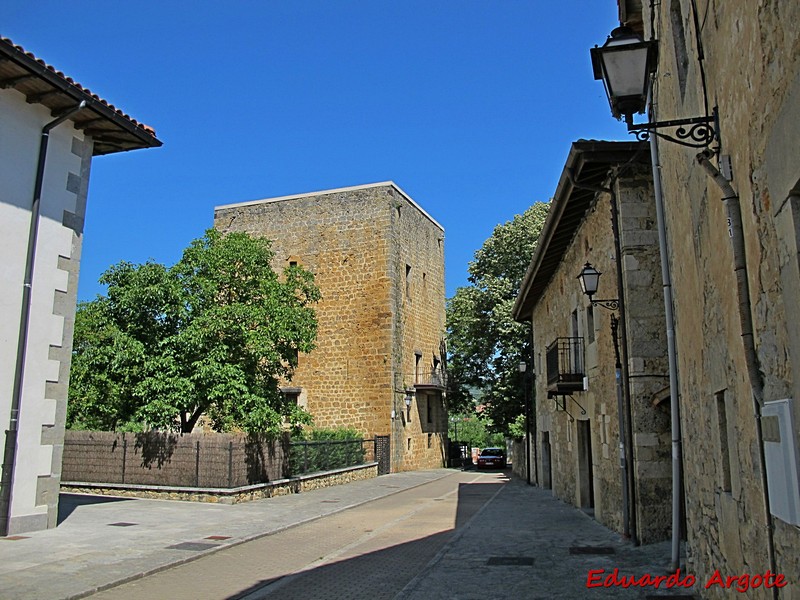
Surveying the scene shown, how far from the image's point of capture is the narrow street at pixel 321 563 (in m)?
7.28

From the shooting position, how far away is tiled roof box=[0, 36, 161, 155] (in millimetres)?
9300

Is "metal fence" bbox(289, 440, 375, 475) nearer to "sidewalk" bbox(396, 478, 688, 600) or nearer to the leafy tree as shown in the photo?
the leafy tree

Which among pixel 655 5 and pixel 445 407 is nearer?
pixel 655 5

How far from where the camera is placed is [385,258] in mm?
29969

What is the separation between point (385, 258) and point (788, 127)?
26.9m

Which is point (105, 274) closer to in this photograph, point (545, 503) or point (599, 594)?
point (545, 503)

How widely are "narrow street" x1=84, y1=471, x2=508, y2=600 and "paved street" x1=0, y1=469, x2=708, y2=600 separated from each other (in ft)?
0.07

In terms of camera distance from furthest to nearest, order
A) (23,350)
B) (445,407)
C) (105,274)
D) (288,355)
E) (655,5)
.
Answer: (445,407) < (288,355) < (105,274) < (23,350) < (655,5)

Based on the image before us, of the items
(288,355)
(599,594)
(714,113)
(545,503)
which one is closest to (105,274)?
(288,355)

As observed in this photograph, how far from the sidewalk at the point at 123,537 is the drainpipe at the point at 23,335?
0.66 metres

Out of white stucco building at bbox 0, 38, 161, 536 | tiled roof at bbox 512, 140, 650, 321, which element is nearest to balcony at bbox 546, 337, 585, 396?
tiled roof at bbox 512, 140, 650, 321

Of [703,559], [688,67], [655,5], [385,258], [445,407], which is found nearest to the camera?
[688,67]

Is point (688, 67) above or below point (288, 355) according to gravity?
above

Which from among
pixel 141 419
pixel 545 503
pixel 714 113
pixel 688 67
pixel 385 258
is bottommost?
pixel 545 503
